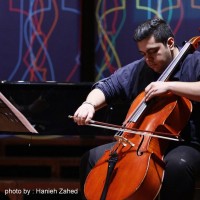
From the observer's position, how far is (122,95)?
325 cm

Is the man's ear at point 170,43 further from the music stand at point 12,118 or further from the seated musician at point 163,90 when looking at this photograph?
the music stand at point 12,118

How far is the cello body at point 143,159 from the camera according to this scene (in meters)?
2.58

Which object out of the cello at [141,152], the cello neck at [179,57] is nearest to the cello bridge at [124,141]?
the cello at [141,152]

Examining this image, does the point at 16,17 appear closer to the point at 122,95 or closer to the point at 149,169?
the point at 122,95

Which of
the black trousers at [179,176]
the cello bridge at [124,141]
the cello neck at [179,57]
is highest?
the cello neck at [179,57]

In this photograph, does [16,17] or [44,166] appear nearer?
[44,166]

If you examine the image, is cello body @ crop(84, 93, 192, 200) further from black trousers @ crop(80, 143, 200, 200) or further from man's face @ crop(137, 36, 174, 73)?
man's face @ crop(137, 36, 174, 73)

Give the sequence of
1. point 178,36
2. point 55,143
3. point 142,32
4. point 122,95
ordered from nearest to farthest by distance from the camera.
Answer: point 142,32, point 122,95, point 55,143, point 178,36

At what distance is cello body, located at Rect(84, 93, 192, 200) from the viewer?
2.58 m

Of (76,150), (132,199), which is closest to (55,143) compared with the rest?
(76,150)

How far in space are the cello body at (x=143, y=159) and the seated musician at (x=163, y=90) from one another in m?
0.07

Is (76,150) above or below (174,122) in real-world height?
below

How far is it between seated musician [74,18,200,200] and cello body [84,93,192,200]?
7 cm

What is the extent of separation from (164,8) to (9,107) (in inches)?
78.1
